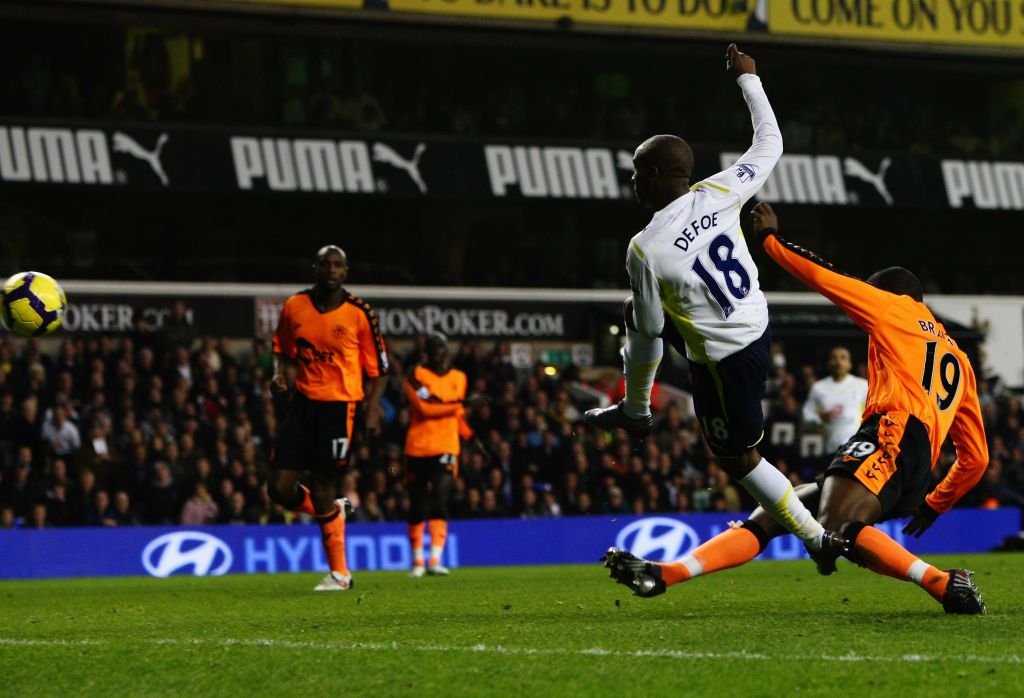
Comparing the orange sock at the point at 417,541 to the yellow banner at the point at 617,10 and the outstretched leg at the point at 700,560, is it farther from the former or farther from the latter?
the yellow banner at the point at 617,10

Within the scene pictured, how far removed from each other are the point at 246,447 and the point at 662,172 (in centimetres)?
1252

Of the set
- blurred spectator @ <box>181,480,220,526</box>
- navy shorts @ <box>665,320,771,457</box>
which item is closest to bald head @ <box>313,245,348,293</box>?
navy shorts @ <box>665,320,771,457</box>

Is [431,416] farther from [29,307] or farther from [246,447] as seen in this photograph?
[29,307]

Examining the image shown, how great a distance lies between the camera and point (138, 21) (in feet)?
79.0

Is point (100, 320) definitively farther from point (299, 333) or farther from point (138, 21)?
point (299, 333)

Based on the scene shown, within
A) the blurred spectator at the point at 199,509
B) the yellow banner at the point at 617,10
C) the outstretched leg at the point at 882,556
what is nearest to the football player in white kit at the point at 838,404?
the blurred spectator at the point at 199,509

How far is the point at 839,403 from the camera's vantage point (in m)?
15.8

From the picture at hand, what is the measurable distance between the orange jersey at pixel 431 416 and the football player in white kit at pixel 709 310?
25.5 feet

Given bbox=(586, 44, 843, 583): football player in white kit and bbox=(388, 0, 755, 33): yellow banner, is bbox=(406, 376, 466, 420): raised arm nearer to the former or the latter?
bbox=(586, 44, 843, 583): football player in white kit

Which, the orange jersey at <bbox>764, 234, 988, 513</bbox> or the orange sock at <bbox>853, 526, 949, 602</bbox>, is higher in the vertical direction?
the orange jersey at <bbox>764, 234, 988, 513</bbox>

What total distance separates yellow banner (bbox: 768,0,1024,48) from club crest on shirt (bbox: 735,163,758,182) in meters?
19.9

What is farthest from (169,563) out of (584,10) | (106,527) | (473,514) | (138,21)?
(584,10)

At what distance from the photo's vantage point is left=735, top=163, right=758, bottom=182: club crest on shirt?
7461mm

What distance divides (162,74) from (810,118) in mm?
11601
